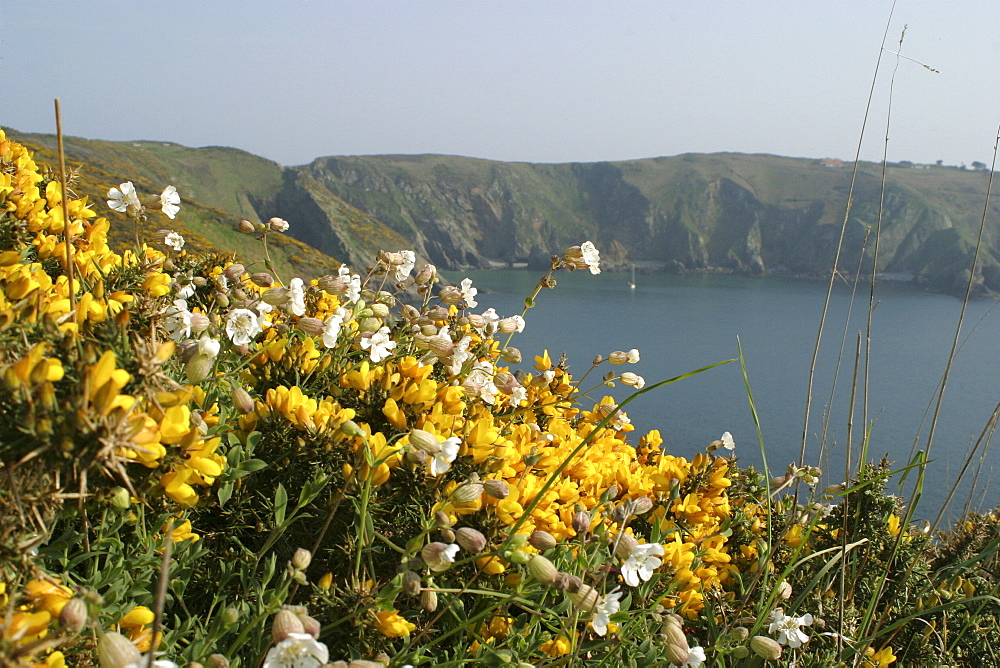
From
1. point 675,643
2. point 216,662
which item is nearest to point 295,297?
point 216,662

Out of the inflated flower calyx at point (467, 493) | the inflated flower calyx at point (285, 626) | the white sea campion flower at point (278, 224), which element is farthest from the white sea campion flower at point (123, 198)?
the inflated flower calyx at point (285, 626)

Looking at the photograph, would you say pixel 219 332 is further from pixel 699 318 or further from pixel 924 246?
pixel 924 246

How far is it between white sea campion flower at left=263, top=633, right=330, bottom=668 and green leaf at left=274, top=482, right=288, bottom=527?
31cm

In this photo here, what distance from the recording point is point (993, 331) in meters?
38.6

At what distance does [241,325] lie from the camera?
1.36 metres

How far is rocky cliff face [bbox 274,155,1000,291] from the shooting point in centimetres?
7412

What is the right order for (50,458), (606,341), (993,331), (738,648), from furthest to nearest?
(993,331)
(606,341)
(738,648)
(50,458)

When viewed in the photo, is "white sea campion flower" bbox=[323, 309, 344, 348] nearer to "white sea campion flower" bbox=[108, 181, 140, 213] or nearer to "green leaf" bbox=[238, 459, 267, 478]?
"green leaf" bbox=[238, 459, 267, 478]

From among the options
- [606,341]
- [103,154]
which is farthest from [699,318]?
[103,154]

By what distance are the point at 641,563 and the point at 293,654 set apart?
2.05ft

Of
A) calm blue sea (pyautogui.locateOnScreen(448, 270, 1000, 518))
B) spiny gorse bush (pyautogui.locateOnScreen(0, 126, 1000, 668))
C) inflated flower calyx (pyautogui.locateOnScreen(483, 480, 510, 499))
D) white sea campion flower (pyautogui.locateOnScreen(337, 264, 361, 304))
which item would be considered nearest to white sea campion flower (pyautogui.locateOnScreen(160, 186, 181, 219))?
spiny gorse bush (pyautogui.locateOnScreen(0, 126, 1000, 668))

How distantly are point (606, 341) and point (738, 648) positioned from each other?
3152 centimetres

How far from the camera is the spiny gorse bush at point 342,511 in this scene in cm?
79

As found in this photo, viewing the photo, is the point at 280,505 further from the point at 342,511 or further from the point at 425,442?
the point at 425,442
